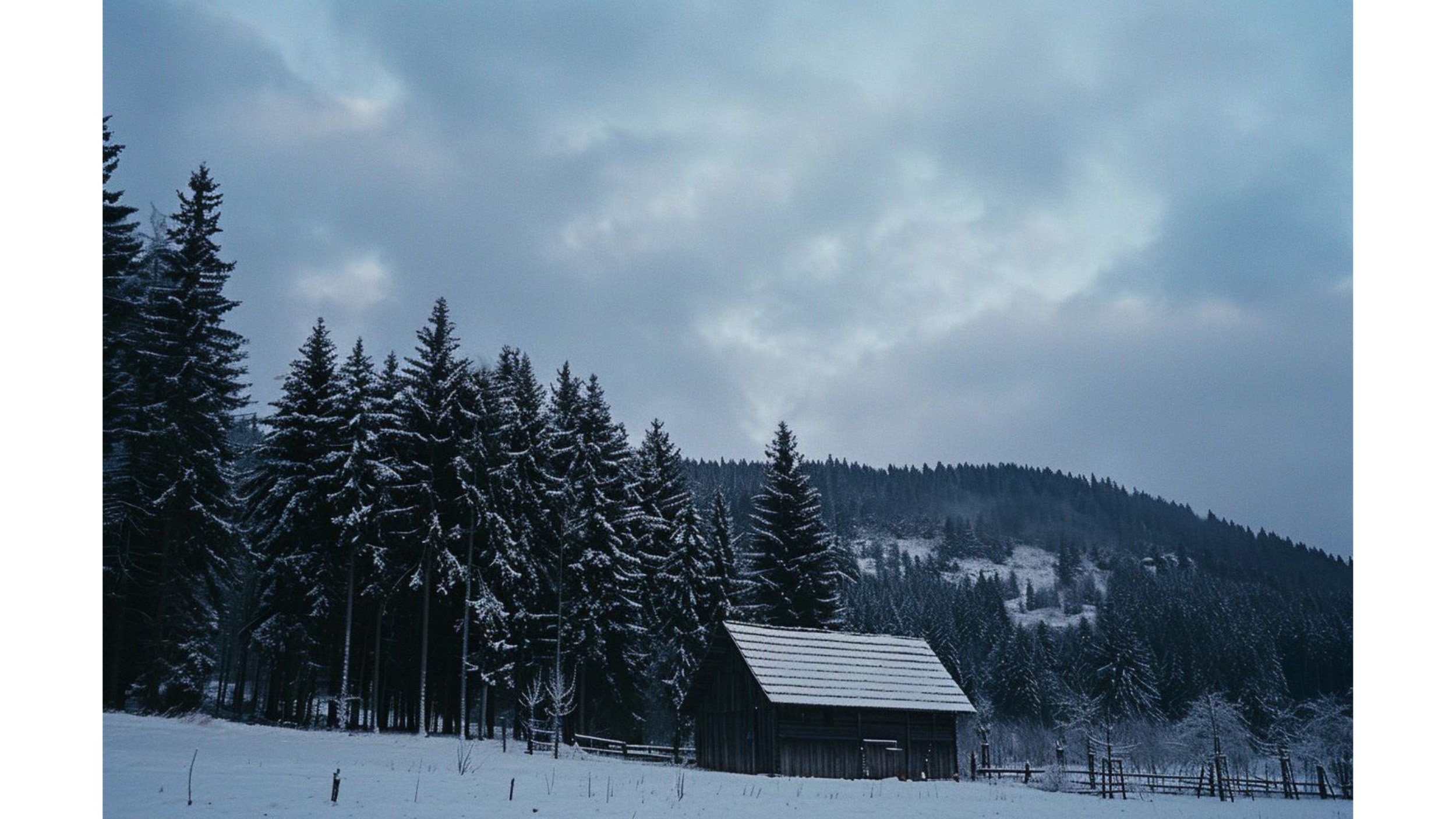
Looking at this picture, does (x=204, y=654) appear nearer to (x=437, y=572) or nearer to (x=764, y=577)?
(x=437, y=572)

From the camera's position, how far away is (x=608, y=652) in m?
48.5

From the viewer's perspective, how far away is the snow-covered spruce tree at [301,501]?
39875 mm

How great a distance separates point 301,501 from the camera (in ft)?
129

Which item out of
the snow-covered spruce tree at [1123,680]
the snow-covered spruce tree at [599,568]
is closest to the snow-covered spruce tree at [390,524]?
the snow-covered spruce tree at [599,568]

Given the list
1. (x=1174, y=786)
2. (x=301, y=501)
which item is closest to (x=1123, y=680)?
(x=1174, y=786)

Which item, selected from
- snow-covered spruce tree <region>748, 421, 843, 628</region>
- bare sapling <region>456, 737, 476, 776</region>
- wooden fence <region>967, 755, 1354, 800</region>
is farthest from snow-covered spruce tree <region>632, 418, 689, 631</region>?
wooden fence <region>967, 755, 1354, 800</region>

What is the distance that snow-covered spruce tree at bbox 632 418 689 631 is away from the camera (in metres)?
49.7

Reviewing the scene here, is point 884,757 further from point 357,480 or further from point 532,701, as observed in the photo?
point 357,480

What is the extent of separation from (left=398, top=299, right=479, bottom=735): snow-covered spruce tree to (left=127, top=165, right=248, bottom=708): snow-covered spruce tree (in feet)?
23.3

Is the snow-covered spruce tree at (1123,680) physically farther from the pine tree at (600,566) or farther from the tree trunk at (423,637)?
the tree trunk at (423,637)

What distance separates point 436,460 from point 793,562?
1878 cm

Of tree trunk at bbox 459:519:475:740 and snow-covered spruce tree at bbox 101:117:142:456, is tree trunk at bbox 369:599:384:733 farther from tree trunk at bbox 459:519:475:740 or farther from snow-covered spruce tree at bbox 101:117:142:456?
snow-covered spruce tree at bbox 101:117:142:456
